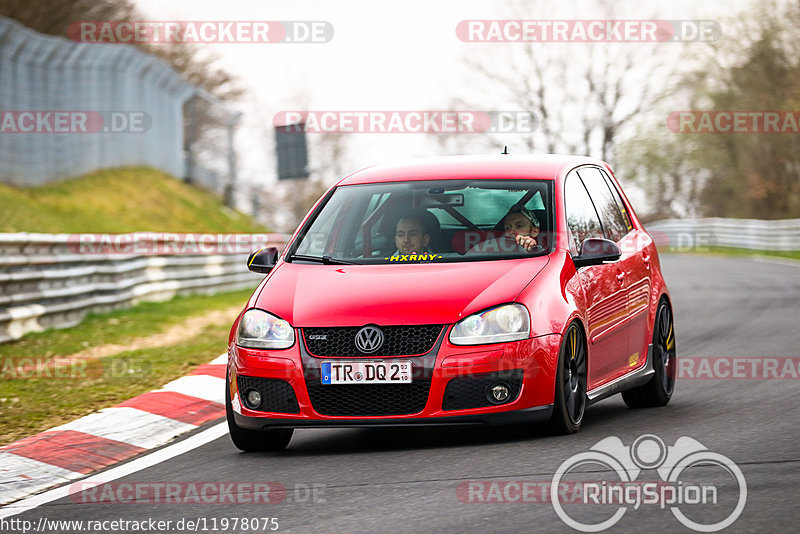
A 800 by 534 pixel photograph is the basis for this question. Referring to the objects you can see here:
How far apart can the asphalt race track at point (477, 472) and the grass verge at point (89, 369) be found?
1.78 metres

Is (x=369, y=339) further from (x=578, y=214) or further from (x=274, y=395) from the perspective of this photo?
(x=578, y=214)

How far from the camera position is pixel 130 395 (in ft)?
31.8

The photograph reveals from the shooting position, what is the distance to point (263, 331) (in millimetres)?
6945

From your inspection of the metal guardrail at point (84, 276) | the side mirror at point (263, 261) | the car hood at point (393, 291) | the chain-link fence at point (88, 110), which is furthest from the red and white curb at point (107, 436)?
the chain-link fence at point (88, 110)

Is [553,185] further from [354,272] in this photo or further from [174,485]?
[174,485]

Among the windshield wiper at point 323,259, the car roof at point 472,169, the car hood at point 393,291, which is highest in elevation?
the car roof at point 472,169

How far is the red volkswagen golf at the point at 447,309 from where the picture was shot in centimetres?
664

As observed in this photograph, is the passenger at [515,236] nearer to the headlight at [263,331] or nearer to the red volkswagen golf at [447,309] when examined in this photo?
the red volkswagen golf at [447,309]

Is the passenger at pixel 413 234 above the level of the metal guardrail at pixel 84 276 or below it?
above

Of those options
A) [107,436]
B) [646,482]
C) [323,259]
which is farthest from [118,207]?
[646,482]

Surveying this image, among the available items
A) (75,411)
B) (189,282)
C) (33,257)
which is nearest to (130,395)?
(75,411)

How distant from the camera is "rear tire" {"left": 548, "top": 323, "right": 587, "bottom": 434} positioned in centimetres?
682

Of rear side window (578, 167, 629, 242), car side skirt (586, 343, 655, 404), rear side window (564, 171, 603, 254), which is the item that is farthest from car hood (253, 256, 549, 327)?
rear side window (578, 167, 629, 242)

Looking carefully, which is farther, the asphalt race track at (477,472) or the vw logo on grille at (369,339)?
the vw logo on grille at (369,339)
